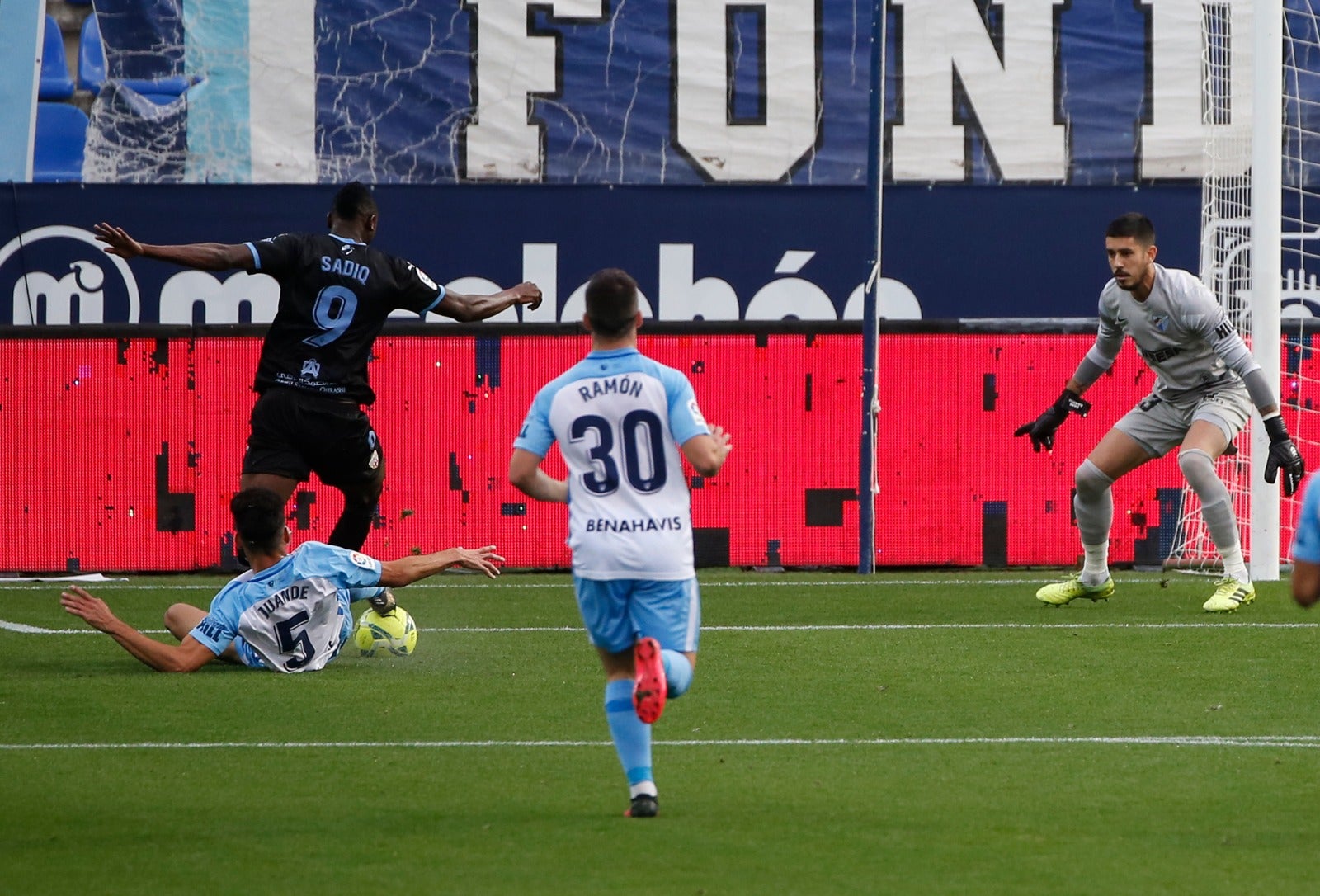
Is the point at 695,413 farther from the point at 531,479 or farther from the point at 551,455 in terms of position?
the point at 551,455

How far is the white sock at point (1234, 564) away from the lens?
10875 mm

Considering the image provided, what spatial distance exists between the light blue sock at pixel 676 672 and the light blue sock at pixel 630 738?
5.0 inches

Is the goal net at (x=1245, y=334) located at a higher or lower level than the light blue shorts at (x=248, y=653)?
higher

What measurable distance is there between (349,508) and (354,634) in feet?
2.10

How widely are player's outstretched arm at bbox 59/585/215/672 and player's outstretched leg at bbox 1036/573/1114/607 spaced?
4968 mm

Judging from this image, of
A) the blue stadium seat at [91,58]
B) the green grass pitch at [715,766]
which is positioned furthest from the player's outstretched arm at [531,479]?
the blue stadium seat at [91,58]

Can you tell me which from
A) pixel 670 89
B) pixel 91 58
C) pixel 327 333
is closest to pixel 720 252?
pixel 670 89

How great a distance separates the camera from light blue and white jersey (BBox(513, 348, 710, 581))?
211 inches

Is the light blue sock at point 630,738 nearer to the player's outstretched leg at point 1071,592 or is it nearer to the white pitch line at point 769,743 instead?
the white pitch line at point 769,743

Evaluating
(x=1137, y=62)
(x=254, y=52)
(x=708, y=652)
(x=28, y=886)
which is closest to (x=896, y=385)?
(x=708, y=652)

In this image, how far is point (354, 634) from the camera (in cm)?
919

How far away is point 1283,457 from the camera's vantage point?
1017 centimetres

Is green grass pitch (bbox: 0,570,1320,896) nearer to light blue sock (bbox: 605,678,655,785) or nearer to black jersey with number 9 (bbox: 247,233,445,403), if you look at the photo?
light blue sock (bbox: 605,678,655,785)

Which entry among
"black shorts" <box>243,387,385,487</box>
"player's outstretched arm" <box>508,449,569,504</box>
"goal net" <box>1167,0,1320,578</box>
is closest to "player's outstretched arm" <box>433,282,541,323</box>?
"black shorts" <box>243,387,385,487</box>
